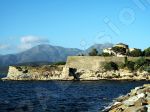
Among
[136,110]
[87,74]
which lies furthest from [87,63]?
[136,110]

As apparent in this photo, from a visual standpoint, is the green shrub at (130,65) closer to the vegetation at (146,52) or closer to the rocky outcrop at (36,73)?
the vegetation at (146,52)

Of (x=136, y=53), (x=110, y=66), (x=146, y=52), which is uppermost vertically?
(x=146, y=52)

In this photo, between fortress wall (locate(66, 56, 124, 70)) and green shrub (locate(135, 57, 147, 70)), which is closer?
green shrub (locate(135, 57, 147, 70))

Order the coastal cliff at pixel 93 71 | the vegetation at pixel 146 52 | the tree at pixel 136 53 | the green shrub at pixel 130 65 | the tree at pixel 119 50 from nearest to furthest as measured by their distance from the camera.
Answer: the green shrub at pixel 130 65 → the coastal cliff at pixel 93 71 → the tree at pixel 136 53 → the vegetation at pixel 146 52 → the tree at pixel 119 50

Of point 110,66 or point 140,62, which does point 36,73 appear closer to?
point 110,66

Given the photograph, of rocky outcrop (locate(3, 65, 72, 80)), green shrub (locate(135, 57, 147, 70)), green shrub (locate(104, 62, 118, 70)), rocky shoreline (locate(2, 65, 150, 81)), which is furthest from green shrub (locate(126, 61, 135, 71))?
rocky outcrop (locate(3, 65, 72, 80))

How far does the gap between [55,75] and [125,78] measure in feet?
56.3

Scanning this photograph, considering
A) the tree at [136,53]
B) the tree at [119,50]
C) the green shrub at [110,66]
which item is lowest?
the green shrub at [110,66]

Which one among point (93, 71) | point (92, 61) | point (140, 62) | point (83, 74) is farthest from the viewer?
point (92, 61)

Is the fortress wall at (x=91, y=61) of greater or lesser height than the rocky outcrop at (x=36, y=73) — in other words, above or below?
above

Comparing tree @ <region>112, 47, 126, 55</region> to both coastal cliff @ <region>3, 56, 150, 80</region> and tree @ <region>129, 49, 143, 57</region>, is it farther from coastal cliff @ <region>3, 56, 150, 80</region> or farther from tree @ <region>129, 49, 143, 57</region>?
coastal cliff @ <region>3, 56, 150, 80</region>

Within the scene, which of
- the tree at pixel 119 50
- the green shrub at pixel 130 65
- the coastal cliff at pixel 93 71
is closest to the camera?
the green shrub at pixel 130 65

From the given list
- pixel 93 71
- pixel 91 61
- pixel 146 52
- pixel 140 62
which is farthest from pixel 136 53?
pixel 93 71

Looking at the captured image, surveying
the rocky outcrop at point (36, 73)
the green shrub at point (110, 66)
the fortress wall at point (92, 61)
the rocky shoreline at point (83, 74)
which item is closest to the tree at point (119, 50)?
the fortress wall at point (92, 61)
